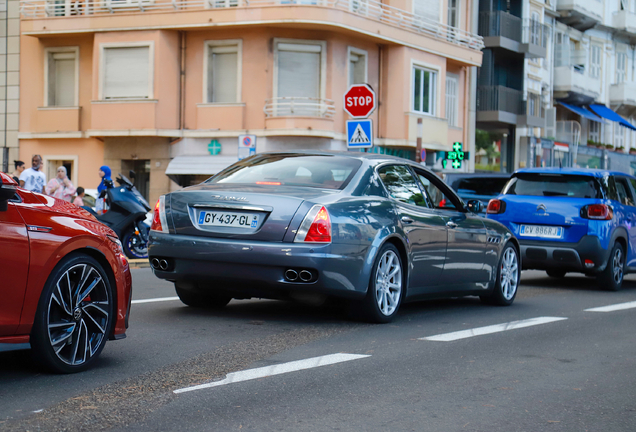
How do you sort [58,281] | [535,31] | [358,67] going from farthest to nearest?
[535,31] → [358,67] → [58,281]

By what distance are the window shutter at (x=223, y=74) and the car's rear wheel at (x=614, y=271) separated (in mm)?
17999

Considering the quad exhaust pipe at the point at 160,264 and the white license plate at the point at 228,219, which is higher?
the white license plate at the point at 228,219

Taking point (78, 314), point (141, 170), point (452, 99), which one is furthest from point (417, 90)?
point (78, 314)

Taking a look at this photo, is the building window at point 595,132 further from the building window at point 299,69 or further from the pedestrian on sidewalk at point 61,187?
the pedestrian on sidewalk at point 61,187

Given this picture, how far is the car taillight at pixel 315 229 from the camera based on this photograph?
7125 millimetres

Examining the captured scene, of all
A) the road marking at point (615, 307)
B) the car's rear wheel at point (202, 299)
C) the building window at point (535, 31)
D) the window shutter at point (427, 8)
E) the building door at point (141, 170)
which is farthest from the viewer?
the building window at point (535, 31)

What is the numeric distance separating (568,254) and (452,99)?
79.1 ft

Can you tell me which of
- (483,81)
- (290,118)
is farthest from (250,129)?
(483,81)

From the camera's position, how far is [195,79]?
95.8ft

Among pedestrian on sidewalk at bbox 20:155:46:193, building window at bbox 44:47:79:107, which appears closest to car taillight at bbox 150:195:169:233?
pedestrian on sidewalk at bbox 20:155:46:193

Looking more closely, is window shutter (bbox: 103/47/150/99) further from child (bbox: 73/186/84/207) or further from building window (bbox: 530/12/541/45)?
building window (bbox: 530/12/541/45)

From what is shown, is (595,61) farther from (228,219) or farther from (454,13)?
(228,219)

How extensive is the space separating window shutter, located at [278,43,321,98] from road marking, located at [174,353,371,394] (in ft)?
75.1

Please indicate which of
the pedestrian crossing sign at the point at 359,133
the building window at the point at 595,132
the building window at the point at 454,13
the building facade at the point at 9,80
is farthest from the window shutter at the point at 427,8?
the building window at the point at 595,132
